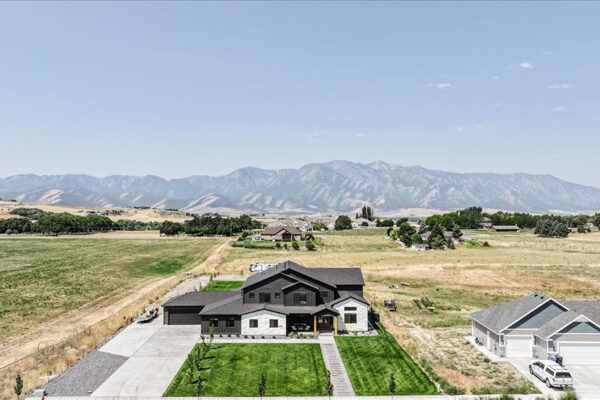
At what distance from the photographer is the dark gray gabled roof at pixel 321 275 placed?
48.7 m

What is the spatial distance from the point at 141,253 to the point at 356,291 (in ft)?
283

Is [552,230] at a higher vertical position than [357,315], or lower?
higher

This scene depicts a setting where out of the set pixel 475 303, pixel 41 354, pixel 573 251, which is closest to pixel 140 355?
pixel 41 354

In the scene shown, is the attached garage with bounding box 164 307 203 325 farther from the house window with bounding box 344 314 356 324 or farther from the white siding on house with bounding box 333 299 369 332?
the house window with bounding box 344 314 356 324

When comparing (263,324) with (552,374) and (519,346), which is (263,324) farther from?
(552,374)

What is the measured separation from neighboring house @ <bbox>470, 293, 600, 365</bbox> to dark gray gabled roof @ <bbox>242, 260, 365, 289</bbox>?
17293 mm

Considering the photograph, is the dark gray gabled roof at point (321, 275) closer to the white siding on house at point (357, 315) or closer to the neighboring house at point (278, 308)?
the neighboring house at point (278, 308)

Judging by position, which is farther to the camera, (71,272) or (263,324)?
(71,272)

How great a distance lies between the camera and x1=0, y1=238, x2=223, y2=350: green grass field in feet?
182

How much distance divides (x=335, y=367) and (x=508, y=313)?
18314mm

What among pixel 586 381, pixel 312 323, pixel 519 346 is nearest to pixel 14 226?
pixel 312 323

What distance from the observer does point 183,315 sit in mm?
48594

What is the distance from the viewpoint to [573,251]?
395ft

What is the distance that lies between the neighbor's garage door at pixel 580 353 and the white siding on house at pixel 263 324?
26.9 metres
